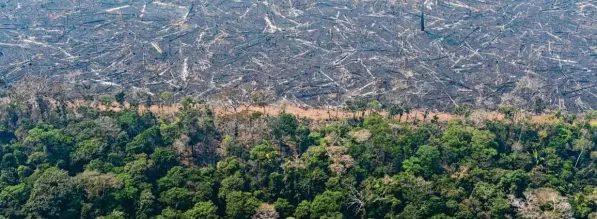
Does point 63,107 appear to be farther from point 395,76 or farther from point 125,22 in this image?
point 395,76

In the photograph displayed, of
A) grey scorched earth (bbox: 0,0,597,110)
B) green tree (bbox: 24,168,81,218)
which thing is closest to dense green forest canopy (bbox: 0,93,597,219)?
green tree (bbox: 24,168,81,218)

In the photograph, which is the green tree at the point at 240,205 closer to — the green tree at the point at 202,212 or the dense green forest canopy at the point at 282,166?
the dense green forest canopy at the point at 282,166

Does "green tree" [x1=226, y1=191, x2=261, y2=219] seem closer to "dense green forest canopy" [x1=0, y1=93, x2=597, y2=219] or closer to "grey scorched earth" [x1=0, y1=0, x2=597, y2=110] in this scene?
→ "dense green forest canopy" [x1=0, y1=93, x2=597, y2=219]

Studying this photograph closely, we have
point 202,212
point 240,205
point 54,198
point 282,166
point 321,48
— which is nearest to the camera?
point 54,198

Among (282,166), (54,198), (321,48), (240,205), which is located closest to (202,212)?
(240,205)

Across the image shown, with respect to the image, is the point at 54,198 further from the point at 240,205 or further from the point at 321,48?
the point at 321,48

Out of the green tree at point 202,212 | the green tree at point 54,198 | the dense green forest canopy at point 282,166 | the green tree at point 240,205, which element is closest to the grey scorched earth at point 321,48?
the dense green forest canopy at point 282,166

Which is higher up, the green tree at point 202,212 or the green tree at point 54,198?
Result: the green tree at point 54,198
